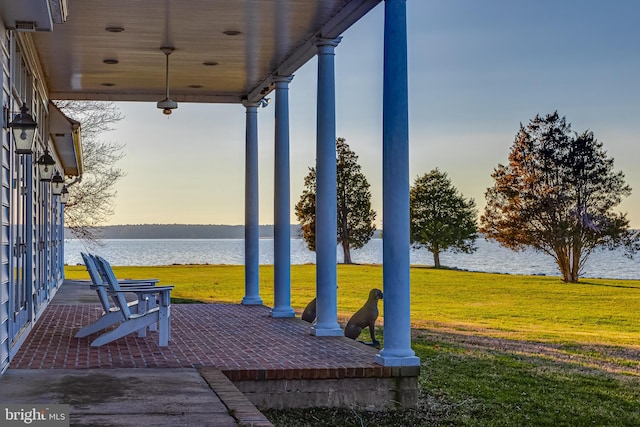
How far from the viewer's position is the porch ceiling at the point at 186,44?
9367mm

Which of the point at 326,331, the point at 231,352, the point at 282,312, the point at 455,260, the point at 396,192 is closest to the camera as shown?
the point at 396,192

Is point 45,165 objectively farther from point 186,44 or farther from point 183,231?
point 183,231

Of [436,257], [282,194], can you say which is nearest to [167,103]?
[282,194]

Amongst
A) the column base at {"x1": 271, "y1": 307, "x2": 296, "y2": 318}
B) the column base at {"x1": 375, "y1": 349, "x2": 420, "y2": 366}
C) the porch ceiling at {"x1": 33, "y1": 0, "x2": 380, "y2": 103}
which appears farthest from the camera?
the column base at {"x1": 271, "y1": 307, "x2": 296, "y2": 318}

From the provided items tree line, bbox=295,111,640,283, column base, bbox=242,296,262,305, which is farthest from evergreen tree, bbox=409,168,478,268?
column base, bbox=242,296,262,305

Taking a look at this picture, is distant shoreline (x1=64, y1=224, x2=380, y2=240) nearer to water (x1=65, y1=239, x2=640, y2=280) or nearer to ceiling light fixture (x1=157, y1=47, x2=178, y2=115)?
water (x1=65, y1=239, x2=640, y2=280)

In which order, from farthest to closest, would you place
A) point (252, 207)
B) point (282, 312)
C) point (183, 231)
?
point (183, 231) < point (252, 207) < point (282, 312)

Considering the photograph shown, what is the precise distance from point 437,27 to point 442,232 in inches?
873

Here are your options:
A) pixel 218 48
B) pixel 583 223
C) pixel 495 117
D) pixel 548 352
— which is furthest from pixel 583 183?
pixel 218 48

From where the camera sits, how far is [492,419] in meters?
8.04

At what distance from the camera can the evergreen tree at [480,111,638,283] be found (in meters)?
42.0

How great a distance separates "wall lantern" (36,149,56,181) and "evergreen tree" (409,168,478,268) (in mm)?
44417

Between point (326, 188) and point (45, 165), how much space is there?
447 centimetres

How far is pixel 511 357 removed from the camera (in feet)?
41.0
